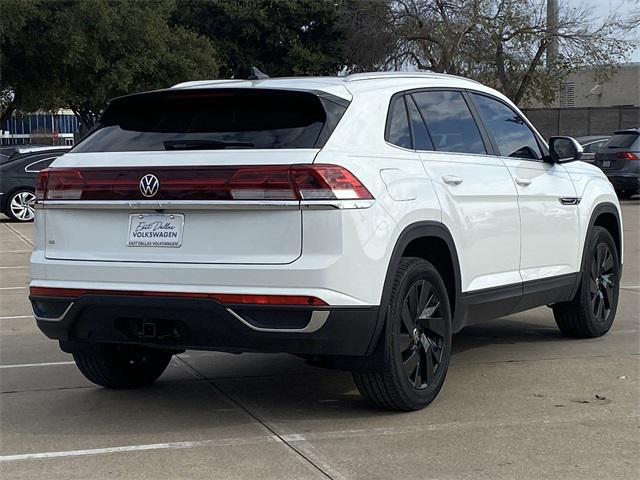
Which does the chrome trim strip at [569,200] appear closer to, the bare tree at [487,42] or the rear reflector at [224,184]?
the rear reflector at [224,184]

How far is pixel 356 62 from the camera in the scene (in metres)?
42.4

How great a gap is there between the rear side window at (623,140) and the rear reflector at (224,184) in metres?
20.4

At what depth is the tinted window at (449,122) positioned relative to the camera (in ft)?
20.1

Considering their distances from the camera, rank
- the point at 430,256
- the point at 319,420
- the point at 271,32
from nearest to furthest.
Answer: the point at 319,420, the point at 430,256, the point at 271,32

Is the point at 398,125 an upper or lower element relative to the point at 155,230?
upper

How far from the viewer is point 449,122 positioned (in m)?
6.35

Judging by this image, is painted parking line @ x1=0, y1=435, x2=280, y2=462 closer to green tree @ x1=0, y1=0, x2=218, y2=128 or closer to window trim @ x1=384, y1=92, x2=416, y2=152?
window trim @ x1=384, y1=92, x2=416, y2=152

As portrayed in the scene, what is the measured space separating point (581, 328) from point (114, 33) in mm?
29795

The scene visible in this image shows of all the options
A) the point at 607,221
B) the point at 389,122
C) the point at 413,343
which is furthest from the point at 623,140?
the point at 413,343

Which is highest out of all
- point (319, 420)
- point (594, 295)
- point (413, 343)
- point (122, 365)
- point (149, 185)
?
point (149, 185)

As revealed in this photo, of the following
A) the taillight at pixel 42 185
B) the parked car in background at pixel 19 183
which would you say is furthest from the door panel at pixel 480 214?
the parked car in background at pixel 19 183

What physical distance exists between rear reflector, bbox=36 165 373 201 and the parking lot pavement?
1249 millimetres

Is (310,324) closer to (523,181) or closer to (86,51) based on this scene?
(523,181)

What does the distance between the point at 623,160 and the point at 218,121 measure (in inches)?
791
